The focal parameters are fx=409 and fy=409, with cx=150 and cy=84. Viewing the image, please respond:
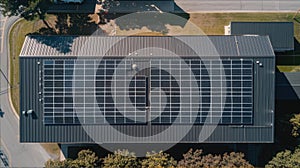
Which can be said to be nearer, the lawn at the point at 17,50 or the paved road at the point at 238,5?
the lawn at the point at 17,50

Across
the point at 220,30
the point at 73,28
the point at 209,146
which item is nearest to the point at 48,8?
the point at 73,28

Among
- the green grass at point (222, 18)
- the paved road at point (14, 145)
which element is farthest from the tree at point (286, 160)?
the paved road at point (14, 145)

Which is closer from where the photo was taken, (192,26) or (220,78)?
(220,78)

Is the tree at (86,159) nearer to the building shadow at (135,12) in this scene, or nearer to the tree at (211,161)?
the tree at (211,161)

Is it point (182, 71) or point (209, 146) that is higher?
point (182, 71)

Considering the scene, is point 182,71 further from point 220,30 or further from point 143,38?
point 220,30

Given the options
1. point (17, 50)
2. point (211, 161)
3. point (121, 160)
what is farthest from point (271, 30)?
point (17, 50)
